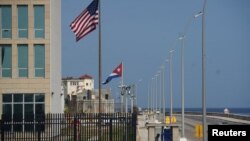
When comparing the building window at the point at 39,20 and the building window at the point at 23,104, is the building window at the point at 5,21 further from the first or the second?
the building window at the point at 23,104

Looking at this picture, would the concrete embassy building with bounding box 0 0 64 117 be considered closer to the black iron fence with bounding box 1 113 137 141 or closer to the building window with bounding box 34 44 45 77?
the building window with bounding box 34 44 45 77

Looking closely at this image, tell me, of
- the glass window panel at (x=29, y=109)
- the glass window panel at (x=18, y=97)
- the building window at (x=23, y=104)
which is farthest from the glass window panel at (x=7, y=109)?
the glass window panel at (x=29, y=109)

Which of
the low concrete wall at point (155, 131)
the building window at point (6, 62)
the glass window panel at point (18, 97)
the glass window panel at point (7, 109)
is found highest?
the building window at point (6, 62)

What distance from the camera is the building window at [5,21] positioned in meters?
57.6

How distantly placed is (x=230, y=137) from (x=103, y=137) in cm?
2198

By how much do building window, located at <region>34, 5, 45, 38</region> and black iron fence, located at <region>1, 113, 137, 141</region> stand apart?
1819cm

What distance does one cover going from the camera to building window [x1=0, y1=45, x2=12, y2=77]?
Answer: 57.4 meters

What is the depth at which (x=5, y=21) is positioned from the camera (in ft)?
189

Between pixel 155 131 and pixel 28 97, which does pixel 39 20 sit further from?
pixel 155 131

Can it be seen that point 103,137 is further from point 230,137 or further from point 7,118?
point 230,137

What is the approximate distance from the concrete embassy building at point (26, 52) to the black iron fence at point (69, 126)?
16577mm

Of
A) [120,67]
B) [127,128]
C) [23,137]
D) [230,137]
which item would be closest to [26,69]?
[120,67]

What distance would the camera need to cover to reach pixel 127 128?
3575 centimetres

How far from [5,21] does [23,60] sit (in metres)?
3.83
